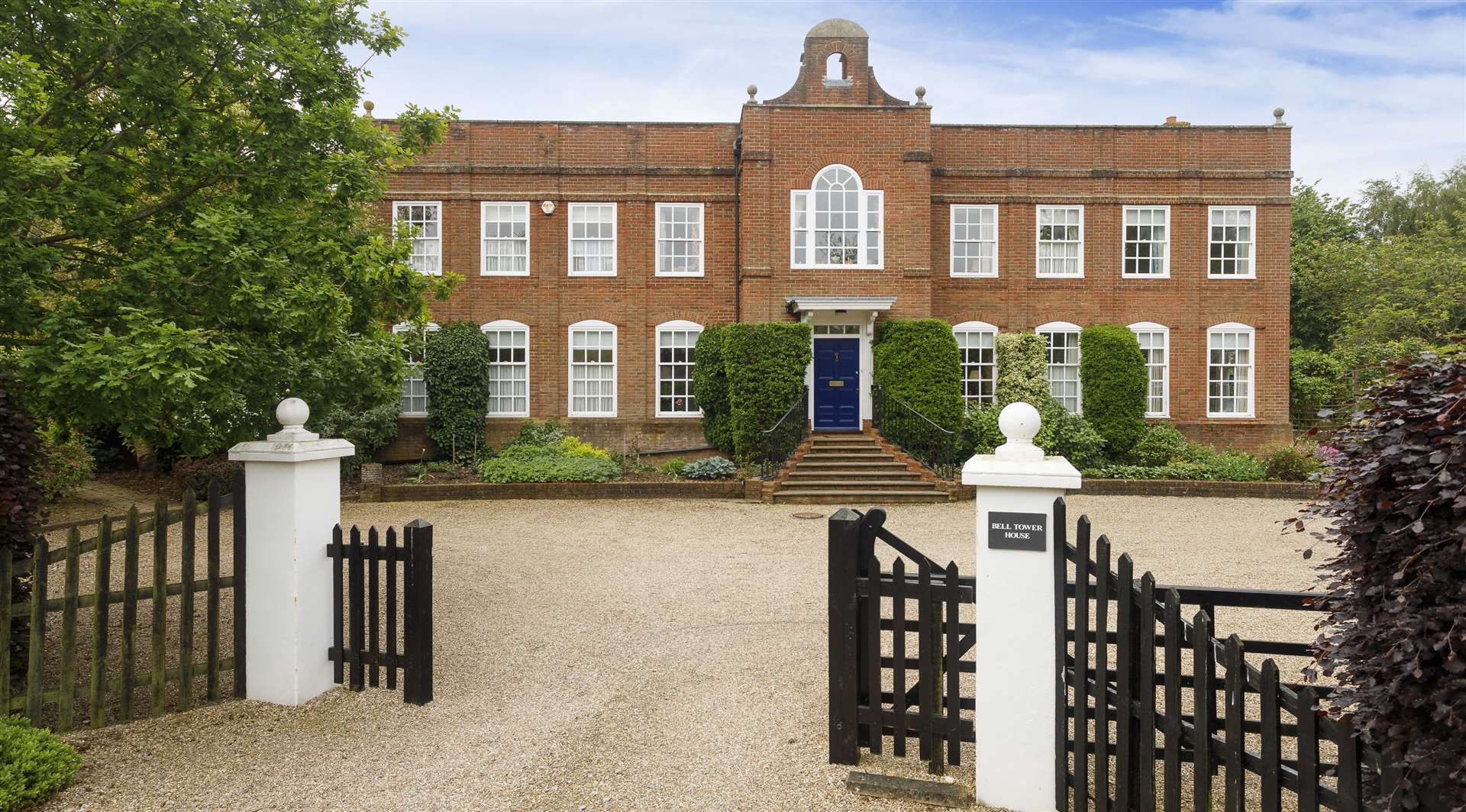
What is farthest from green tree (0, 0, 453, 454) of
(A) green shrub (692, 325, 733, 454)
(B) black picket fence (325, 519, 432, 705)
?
(A) green shrub (692, 325, 733, 454)

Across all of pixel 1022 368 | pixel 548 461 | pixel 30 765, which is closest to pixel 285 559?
pixel 30 765

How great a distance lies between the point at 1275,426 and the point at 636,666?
63.4 ft

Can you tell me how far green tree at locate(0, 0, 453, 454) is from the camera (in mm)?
4602

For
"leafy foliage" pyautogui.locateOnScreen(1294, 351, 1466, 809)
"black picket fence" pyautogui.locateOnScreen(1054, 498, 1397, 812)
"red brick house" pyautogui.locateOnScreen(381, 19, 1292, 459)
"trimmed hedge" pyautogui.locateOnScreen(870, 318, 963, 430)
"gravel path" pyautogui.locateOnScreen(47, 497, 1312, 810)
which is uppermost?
"red brick house" pyautogui.locateOnScreen(381, 19, 1292, 459)

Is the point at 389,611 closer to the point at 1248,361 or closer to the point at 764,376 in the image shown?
the point at 764,376

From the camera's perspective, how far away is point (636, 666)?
6.22 metres

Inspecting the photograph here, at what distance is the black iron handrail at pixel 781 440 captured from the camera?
1599cm

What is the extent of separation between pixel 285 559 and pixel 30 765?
152cm

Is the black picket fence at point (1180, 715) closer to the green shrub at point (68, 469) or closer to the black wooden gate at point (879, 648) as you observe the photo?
the black wooden gate at point (879, 648)

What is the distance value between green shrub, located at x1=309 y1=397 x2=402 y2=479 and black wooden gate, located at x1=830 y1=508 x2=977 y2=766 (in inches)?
526

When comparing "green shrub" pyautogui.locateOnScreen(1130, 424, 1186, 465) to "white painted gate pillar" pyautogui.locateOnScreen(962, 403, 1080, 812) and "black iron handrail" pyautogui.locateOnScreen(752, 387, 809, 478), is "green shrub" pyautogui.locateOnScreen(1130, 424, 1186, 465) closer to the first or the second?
"black iron handrail" pyautogui.locateOnScreen(752, 387, 809, 478)

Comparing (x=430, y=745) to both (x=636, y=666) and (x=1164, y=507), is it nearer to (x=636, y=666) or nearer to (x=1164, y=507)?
(x=636, y=666)

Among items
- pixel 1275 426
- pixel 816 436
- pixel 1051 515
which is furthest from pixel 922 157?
pixel 1051 515

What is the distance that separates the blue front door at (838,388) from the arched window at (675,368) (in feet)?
9.96
